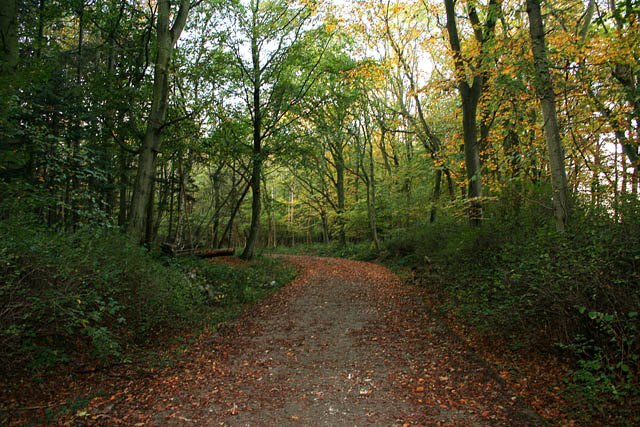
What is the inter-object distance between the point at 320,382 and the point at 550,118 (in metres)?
5.59

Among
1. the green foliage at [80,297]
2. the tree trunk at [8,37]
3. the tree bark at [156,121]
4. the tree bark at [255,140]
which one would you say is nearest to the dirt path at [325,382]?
the green foliage at [80,297]

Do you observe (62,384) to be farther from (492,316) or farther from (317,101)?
(317,101)

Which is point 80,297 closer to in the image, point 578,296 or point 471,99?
point 578,296

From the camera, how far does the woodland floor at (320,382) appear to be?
3.67 meters

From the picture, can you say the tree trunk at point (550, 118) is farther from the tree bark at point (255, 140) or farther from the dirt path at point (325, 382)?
the tree bark at point (255, 140)

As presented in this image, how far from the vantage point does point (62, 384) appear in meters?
4.21

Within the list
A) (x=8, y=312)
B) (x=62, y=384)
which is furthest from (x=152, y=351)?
(x=8, y=312)

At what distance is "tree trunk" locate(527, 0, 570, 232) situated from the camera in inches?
207

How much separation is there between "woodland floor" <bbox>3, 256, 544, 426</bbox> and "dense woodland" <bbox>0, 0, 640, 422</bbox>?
27.6 inches

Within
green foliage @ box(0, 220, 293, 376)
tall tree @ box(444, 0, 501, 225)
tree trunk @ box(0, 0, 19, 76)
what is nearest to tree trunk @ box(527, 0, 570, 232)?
tall tree @ box(444, 0, 501, 225)

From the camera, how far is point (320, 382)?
454 cm

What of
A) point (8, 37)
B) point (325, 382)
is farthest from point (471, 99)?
point (8, 37)

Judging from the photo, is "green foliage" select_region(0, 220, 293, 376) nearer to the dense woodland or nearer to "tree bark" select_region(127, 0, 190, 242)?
the dense woodland

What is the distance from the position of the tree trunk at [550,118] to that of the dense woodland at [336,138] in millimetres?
32
